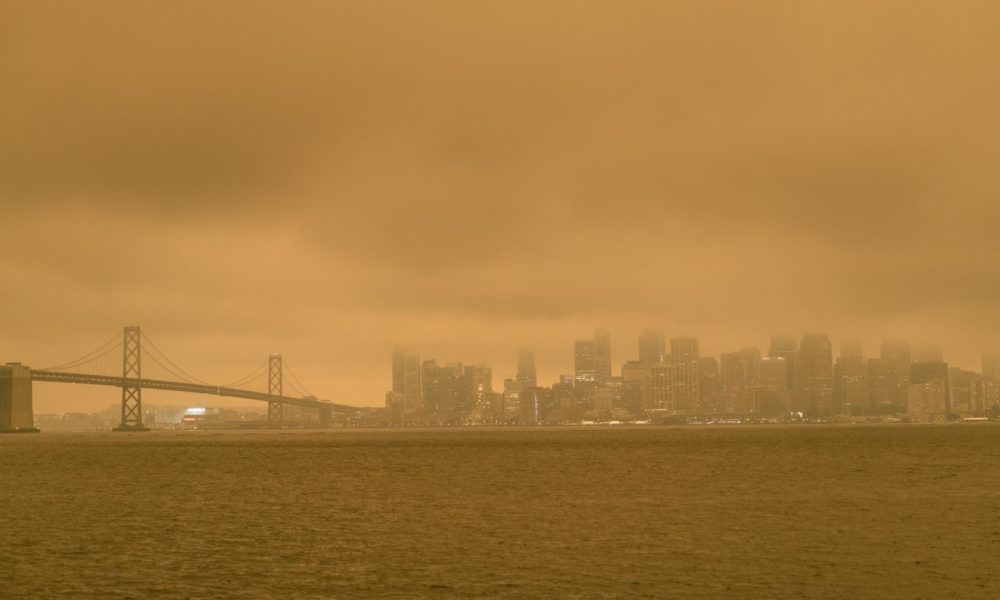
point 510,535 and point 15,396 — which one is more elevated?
point 15,396

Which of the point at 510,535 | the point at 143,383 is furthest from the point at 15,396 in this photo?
the point at 510,535

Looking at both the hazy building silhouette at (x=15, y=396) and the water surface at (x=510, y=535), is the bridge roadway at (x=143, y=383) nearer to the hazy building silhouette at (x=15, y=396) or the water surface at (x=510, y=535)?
the hazy building silhouette at (x=15, y=396)

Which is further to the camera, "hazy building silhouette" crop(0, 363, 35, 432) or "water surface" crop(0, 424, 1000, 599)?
"hazy building silhouette" crop(0, 363, 35, 432)

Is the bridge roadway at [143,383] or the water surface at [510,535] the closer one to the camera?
the water surface at [510,535]

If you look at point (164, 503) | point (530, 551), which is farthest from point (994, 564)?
point (164, 503)

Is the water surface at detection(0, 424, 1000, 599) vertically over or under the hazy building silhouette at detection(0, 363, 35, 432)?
under

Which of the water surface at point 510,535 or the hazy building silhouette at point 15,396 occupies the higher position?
the hazy building silhouette at point 15,396

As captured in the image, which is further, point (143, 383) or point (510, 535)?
point (143, 383)

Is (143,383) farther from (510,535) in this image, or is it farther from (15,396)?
(510,535)

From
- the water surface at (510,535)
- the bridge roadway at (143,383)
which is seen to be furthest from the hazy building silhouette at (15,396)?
the water surface at (510,535)

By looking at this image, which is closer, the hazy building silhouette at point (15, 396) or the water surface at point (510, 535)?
the water surface at point (510, 535)

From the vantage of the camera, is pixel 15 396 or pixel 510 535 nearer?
pixel 510 535

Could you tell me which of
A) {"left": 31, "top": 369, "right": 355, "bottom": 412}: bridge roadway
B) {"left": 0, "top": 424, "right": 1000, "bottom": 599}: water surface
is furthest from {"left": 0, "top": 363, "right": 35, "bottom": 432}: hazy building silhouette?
{"left": 0, "top": 424, "right": 1000, "bottom": 599}: water surface

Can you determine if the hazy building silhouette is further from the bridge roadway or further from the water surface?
the water surface
